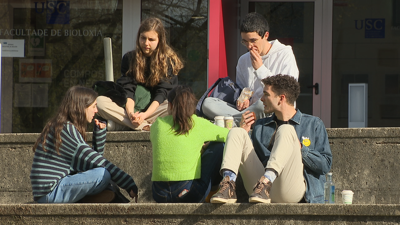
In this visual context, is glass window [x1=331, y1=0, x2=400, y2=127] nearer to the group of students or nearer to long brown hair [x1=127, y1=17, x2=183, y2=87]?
long brown hair [x1=127, y1=17, x2=183, y2=87]

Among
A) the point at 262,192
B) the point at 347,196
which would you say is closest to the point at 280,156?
the point at 262,192

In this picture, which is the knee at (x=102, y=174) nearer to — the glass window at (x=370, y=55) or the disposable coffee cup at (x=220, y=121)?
the disposable coffee cup at (x=220, y=121)

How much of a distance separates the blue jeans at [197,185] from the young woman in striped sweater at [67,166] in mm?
250

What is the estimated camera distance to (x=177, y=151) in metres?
4.32

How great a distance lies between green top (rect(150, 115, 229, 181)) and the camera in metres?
4.32

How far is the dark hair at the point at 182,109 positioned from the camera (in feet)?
14.3

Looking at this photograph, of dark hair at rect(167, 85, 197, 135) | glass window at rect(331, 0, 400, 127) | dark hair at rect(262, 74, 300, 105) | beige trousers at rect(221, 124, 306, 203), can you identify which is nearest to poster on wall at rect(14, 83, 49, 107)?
glass window at rect(331, 0, 400, 127)

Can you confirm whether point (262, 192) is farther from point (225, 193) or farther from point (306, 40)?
point (306, 40)

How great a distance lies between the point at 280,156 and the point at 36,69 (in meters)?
5.39

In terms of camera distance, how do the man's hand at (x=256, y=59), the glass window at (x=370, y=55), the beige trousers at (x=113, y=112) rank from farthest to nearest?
the glass window at (x=370, y=55), the beige trousers at (x=113, y=112), the man's hand at (x=256, y=59)

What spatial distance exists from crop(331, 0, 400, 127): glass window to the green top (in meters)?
4.28

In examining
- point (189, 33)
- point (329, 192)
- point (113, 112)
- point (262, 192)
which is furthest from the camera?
point (189, 33)

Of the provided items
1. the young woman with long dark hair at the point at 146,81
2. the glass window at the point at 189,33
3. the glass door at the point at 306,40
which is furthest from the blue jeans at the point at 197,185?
the glass door at the point at 306,40

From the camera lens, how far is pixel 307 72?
27.2ft
